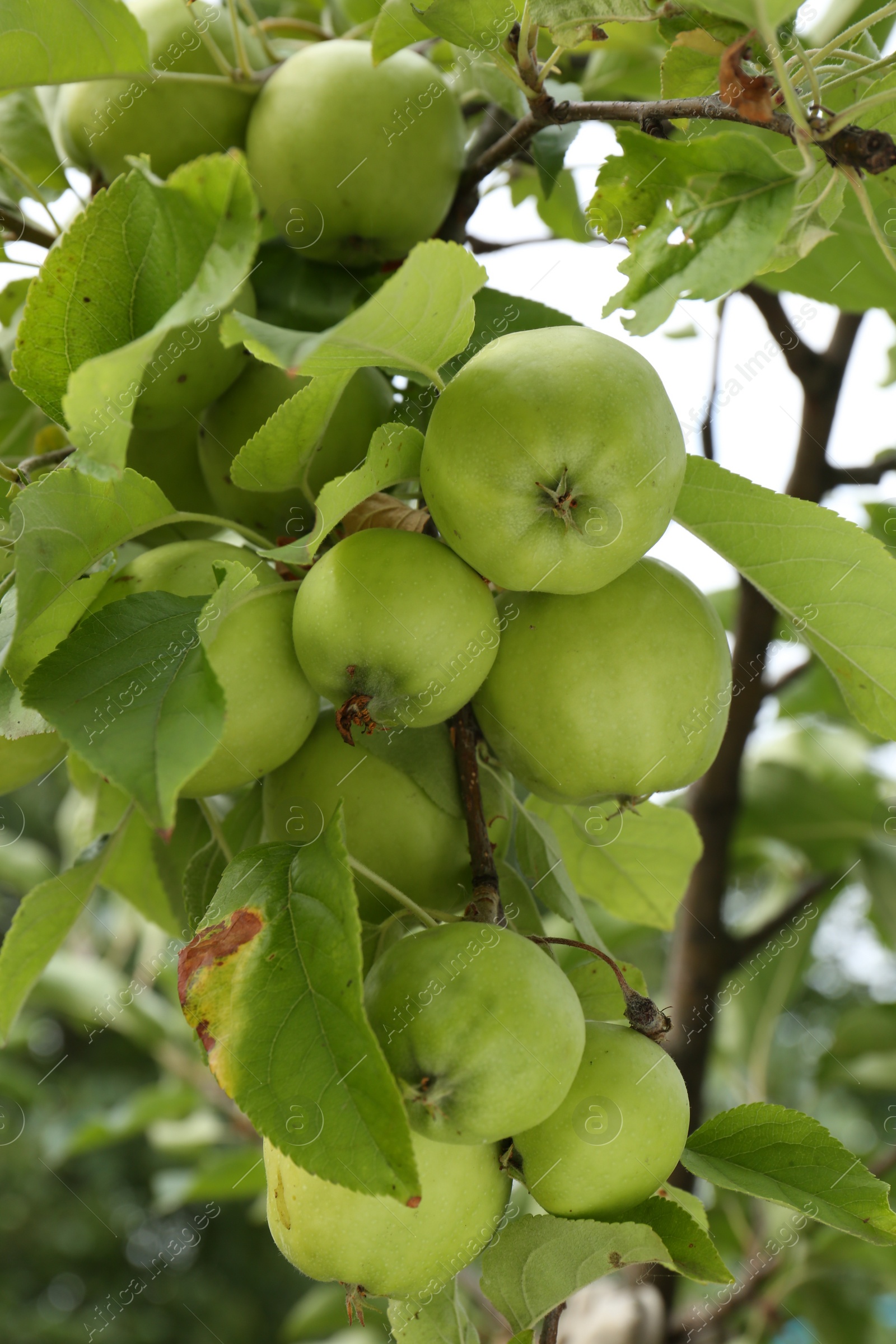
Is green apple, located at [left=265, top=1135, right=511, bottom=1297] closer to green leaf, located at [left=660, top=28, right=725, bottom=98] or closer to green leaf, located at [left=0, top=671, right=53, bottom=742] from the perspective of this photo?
green leaf, located at [left=0, top=671, right=53, bottom=742]

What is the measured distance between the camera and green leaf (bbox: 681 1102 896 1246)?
40cm

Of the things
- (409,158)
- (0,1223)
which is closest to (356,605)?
(409,158)

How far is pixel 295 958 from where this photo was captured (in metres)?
0.37

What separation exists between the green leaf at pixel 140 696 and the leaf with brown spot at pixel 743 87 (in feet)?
0.95

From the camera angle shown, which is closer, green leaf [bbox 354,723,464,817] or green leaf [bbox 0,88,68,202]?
green leaf [bbox 354,723,464,817]

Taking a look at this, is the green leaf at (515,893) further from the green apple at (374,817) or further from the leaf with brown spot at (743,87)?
the leaf with brown spot at (743,87)

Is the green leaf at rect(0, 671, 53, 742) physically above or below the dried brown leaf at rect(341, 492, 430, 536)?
above

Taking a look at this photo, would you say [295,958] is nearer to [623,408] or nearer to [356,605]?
[356,605]

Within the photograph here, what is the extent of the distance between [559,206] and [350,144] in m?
0.26

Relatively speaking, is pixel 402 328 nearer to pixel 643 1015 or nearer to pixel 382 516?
pixel 382 516

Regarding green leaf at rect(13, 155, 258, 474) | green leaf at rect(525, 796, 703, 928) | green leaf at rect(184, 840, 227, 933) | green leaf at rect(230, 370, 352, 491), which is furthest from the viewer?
green leaf at rect(525, 796, 703, 928)

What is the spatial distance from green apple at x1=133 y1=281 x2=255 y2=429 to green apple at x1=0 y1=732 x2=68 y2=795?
Result: 179 mm

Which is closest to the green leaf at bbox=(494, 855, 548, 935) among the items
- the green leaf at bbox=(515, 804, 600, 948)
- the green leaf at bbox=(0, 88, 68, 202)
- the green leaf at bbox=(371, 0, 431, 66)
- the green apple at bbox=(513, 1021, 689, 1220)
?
the green leaf at bbox=(515, 804, 600, 948)

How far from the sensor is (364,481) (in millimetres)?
397
